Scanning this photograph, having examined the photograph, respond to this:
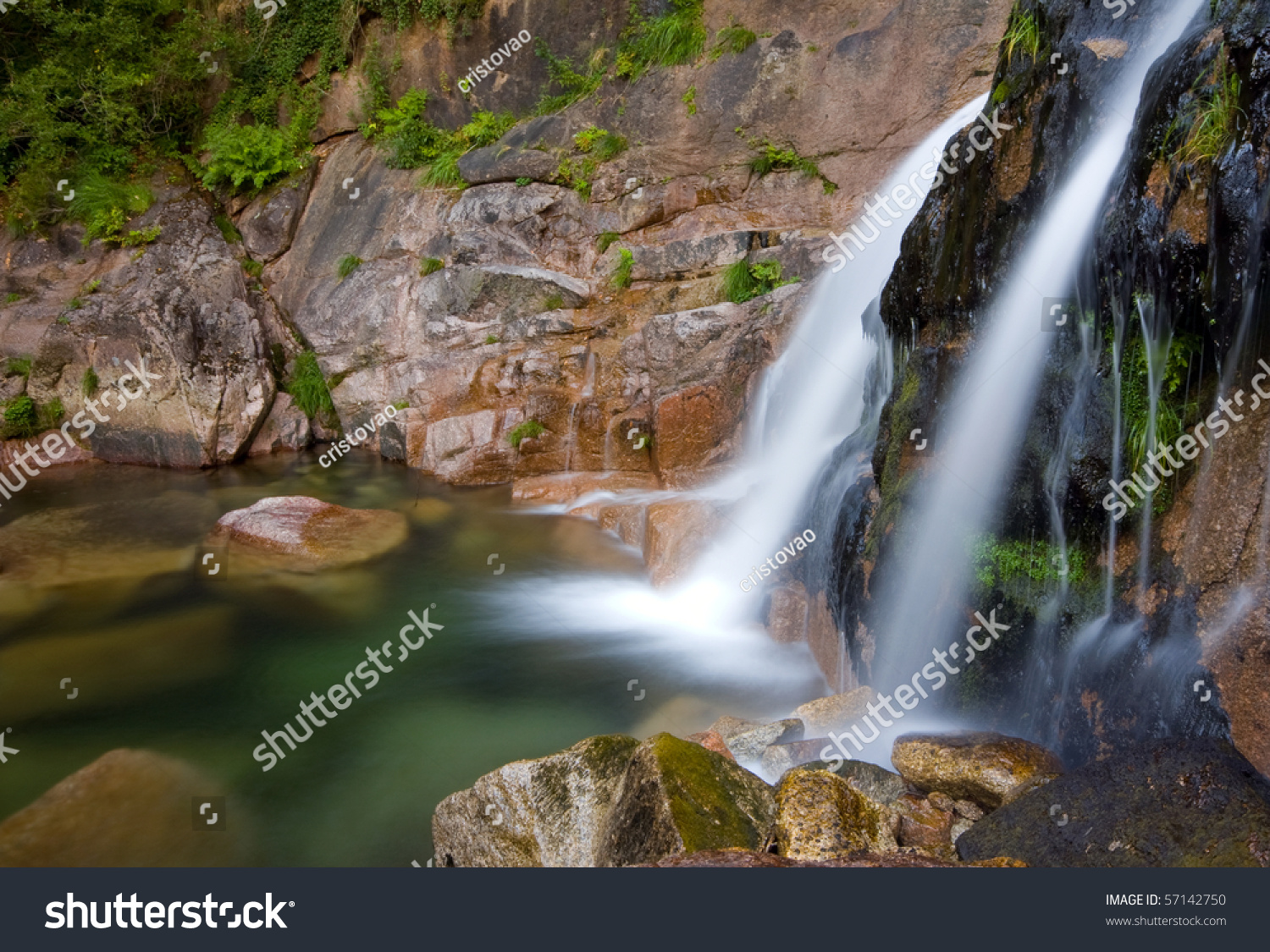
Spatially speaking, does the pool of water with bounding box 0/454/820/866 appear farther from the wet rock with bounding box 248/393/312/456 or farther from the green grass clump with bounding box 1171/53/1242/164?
the green grass clump with bounding box 1171/53/1242/164

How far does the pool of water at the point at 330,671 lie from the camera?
17.0ft

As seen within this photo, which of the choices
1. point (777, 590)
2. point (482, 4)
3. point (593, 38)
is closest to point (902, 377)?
point (777, 590)

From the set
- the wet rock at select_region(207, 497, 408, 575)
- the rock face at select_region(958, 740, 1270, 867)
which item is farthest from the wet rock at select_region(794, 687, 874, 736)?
the wet rock at select_region(207, 497, 408, 575)

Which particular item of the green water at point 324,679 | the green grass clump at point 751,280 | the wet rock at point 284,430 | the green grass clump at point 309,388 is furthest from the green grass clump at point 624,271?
the wet rock at point 284,430

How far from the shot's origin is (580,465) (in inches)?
433

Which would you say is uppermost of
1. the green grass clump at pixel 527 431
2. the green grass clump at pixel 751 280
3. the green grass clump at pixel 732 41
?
the green grass clump at pixel 732 41

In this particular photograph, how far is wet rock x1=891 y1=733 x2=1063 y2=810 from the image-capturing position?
3.77m

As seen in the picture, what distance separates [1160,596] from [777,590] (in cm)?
348

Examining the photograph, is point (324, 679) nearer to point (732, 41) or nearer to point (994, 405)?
point (994, 405)

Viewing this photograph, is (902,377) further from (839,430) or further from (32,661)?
(32,661)

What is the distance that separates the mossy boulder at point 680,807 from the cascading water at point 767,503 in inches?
105

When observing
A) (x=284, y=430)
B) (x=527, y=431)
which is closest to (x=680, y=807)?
(x=527, y=431)

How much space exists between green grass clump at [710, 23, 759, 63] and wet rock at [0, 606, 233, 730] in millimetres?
10224

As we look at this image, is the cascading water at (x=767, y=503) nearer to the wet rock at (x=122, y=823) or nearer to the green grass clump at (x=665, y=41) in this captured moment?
the wet rock at (x=122, y=823)
